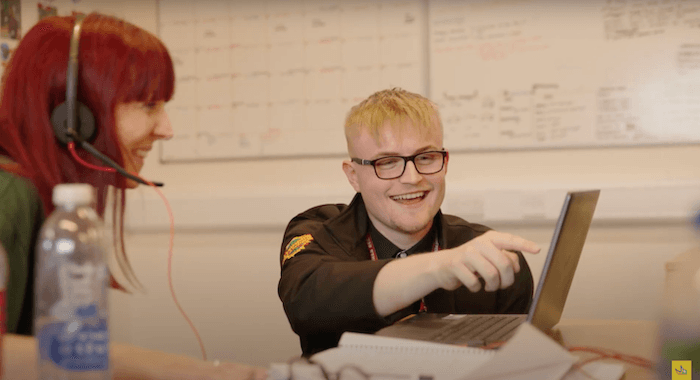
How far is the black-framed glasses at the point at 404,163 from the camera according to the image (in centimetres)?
141

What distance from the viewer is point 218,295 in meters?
2.71

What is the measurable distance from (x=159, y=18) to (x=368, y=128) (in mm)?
1741

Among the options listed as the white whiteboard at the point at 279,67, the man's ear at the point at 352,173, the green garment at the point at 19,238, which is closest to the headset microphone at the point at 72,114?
the green garment at the point at 19,238

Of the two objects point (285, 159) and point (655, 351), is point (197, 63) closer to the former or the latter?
point (285, 159)

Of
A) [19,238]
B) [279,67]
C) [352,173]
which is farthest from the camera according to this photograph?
[279,67]

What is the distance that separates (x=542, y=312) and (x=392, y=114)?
0.65 meters

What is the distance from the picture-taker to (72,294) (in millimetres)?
666

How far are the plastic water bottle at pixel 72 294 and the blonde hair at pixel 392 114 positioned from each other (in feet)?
2.70

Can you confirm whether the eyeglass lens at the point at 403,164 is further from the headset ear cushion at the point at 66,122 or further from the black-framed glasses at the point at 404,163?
the headset ear cushion at the point at 66,122

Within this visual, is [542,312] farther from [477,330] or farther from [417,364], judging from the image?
[417,364]

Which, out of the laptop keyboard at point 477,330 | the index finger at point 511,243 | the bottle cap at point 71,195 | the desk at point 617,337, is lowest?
the desk at point 617,337

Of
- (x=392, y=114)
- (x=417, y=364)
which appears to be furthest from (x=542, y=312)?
(x=392, y=114)

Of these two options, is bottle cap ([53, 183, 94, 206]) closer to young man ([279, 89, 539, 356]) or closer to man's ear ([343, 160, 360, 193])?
young man ([279, 89, 539, 356])

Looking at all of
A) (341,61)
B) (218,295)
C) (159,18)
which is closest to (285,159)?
(341,61)
